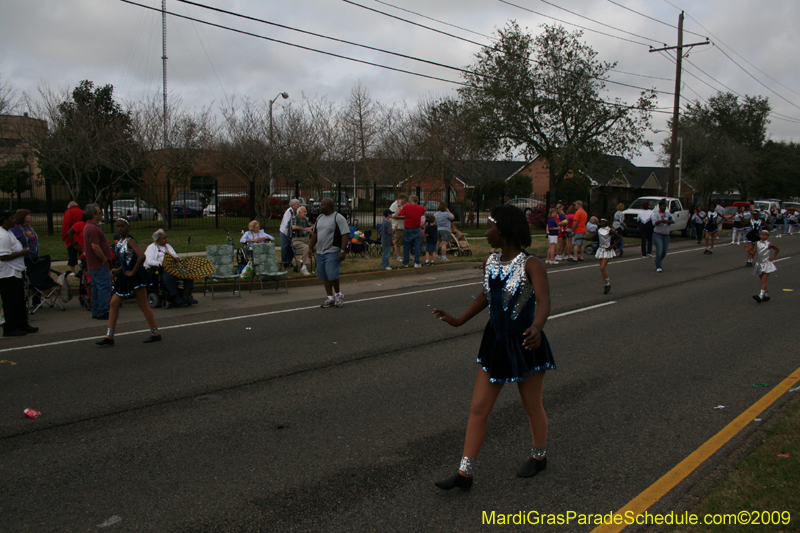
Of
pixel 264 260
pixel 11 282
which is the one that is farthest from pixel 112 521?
pixel 264 260

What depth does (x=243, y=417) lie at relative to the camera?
527cm

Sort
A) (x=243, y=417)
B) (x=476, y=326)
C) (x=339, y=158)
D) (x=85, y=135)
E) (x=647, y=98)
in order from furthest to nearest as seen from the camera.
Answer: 1. (x=647, y=98)
2. (x=339, y=158)
3. (x=85, y=135)
4. (x=476, y=326)
5. (x=243, y=417)

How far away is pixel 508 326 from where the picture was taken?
3.84 meters

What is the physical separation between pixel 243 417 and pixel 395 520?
2210 mm

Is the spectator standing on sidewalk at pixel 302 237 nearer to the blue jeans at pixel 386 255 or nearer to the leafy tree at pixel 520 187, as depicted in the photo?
the blue jeans at pixel 386 255

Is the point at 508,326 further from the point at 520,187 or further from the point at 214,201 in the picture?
the point at 520,187

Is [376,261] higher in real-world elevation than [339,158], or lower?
lower

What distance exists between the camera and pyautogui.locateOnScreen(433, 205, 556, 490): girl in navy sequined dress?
3.80 metres

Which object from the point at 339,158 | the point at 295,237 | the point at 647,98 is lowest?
the point at 295,237

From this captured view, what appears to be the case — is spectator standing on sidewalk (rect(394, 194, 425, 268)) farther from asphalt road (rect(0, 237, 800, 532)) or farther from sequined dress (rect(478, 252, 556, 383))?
sequined dress (rect(478, 252, 556, 383))

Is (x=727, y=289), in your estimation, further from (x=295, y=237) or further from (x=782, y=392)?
(x=295, y=237)

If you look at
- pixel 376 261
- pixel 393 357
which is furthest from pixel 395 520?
pixel 376 261

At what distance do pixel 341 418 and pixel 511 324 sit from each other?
2080 millimetres

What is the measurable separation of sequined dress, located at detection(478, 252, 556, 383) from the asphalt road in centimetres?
82
